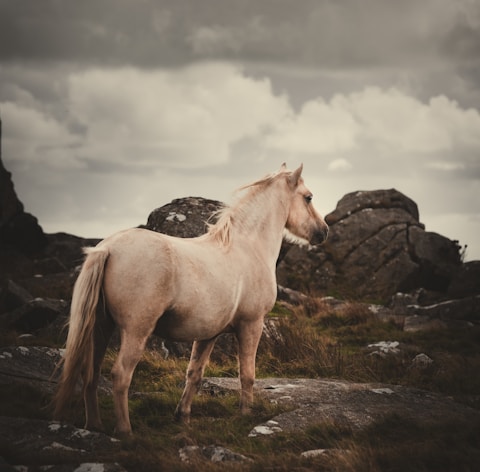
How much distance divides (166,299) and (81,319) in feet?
2.92

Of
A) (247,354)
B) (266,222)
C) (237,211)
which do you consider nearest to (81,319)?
(247,354)

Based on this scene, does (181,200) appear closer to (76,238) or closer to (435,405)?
(435,405)

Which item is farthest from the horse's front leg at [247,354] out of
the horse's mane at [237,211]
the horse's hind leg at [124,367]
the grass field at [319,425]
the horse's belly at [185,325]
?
the horse's hind leg at [124,367]

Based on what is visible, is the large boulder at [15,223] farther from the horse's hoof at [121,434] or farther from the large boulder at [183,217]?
the horse's hoof at [121,434]

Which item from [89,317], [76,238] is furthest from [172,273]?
[76,238]

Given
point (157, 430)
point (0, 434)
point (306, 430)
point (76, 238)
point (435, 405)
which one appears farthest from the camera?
point (76, 238)

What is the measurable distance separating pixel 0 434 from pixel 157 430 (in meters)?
1.93

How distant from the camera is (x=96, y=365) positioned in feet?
21.5

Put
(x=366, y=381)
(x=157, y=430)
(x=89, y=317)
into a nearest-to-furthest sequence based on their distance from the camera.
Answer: (x=89, y=317), (x=157, y=430), (x=366, y=381)

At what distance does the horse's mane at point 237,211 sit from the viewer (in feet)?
24.6

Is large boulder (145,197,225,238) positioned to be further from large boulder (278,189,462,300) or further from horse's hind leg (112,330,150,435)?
large boulder (278,189,462,300)

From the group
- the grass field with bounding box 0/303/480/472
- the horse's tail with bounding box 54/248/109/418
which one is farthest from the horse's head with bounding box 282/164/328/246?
the horse's tail with bounding box 54/248/109/418

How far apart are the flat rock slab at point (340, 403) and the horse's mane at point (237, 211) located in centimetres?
228

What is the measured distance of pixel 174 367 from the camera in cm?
988
